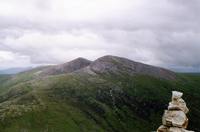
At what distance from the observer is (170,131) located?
50.1 meters

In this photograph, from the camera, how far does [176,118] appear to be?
50.4m

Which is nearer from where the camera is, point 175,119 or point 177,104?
point 175,119

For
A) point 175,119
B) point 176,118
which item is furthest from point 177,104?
point 175,119

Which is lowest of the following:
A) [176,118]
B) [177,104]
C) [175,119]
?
[175,119]

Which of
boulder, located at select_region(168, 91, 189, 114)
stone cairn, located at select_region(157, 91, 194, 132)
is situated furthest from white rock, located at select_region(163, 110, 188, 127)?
boulder, located at select_region(168, 91, 189, 114)

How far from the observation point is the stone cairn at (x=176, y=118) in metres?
49.9

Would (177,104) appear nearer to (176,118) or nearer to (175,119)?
(176,118)

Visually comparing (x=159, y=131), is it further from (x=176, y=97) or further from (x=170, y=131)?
(x=176, y=97)

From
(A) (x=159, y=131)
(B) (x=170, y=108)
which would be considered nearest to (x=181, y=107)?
(B) (x=170, y=108)

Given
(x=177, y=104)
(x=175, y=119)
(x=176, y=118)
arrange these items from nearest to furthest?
(x=175, y=119), (x=176, y=118), (x=177, y=104)

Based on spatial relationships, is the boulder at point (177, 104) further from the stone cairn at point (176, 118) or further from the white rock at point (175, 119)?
the white rock at point (175, 119)

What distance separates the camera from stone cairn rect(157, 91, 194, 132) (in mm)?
49875

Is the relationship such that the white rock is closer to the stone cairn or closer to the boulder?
the stone cairn

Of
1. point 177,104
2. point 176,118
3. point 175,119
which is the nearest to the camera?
point 175,119
